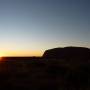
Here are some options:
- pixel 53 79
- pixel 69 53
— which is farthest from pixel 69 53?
pixel 53 79

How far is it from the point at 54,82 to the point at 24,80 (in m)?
2.43

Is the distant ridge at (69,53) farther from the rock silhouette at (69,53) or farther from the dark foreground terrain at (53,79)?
the dark foreground terrain at (53,79)

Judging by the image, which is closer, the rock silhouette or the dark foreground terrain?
the dark foreground terrain

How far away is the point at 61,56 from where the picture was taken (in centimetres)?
5328

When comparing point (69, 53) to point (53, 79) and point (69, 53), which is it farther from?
point (53, 79)

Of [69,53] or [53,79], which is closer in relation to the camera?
[53,79]

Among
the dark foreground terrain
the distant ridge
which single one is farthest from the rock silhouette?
the dark foreground terrain

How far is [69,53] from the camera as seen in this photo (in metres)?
55.2

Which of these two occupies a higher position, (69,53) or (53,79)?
(53,79)

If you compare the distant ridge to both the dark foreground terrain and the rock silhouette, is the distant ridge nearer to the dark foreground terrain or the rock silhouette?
the rock silhouette

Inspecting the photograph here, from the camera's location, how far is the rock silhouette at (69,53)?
53331 millimetres

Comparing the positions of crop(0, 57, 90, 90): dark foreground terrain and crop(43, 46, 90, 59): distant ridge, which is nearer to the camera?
crop(0, 57, 90, 90): dark foreground terrain

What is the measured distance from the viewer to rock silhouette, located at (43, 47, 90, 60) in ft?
175

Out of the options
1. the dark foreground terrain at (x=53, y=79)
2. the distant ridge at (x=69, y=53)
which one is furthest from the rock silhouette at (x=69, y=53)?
the dark foreground terrain at (x=53, y=79)
